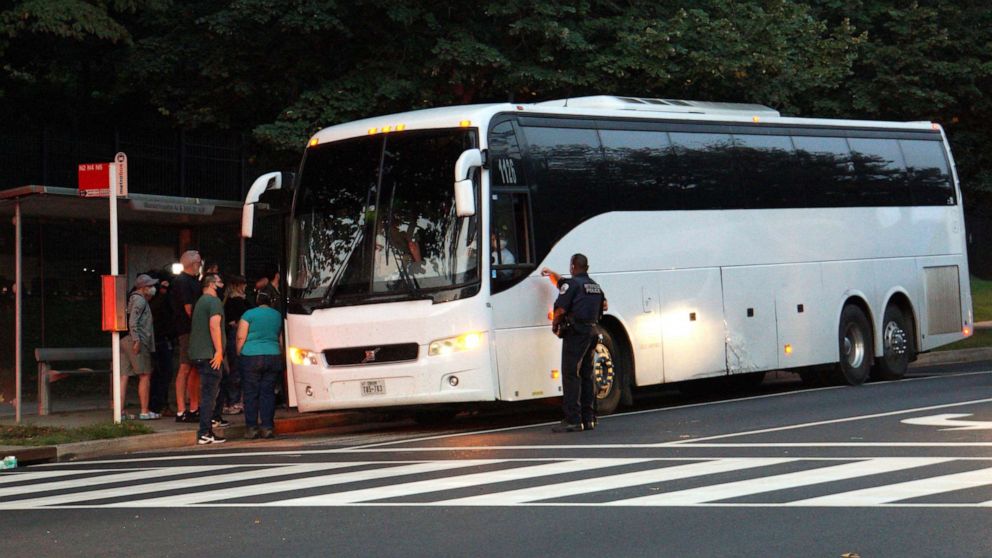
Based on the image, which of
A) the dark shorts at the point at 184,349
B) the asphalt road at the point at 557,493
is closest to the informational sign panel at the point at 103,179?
the dark shorts at the point at 184,349

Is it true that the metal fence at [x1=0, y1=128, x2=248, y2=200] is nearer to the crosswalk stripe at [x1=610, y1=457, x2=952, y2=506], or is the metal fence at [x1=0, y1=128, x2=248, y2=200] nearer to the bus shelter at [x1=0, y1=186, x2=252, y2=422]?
the bus shelter at [x1=0, y1=186, x2=252, y2=422]

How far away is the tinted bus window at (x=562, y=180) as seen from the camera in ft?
58.1

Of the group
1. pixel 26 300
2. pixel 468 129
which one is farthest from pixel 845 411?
pixel 26 300

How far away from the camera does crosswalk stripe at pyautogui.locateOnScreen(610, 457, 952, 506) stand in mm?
10492

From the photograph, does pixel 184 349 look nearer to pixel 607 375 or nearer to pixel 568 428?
pixel 607 375

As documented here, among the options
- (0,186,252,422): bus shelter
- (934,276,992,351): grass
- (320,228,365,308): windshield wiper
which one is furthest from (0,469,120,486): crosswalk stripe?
(934,276,992,351): grass

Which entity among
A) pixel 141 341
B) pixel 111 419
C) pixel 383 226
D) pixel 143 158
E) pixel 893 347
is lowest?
pixel 111 419

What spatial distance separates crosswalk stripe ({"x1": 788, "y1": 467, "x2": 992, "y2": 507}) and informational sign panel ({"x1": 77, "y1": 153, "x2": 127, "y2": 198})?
10.4 meters

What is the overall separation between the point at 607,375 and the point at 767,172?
4403 millimetres

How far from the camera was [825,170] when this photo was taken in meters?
22.1

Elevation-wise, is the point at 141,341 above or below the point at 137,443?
above

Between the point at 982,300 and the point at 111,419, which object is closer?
the point at 111,419

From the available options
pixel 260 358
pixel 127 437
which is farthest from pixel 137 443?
pixel 260 358

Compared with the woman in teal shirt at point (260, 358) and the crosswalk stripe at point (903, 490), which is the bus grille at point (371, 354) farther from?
the crosswalk stripe at point (903, 490)
